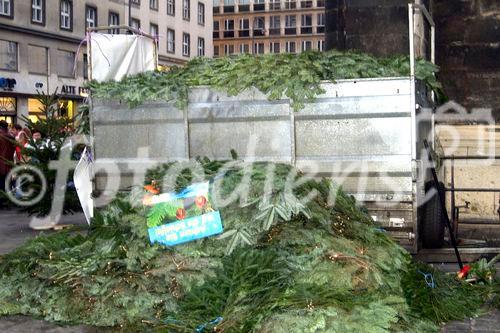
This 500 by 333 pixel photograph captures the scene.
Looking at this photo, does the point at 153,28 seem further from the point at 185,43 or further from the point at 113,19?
the point at 113,19

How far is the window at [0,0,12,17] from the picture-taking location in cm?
3727

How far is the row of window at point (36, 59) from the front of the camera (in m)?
37.5

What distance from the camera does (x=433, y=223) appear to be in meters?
9.46

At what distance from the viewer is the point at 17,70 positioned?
38219 millimetres

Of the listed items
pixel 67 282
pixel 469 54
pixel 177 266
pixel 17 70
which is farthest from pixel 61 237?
pixel 17 70

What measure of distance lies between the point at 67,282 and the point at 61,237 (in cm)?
126

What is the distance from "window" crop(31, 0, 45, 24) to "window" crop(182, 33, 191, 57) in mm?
19871

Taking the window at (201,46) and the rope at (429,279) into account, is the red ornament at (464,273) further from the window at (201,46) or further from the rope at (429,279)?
the window at (201,46)

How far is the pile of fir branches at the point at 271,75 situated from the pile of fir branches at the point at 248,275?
1.54 m

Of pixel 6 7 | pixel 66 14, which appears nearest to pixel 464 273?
pixel 6 7

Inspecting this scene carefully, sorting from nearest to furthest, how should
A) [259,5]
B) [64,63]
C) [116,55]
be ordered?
[116,55] → [64,63] → [259,5]

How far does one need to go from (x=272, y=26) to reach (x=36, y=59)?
213 feet

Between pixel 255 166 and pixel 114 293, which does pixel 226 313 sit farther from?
pixel 255 166

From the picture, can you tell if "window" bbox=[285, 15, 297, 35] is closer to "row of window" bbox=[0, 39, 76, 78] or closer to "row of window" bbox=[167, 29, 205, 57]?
"row of window" bbox=[167, 29, 205, 57]
